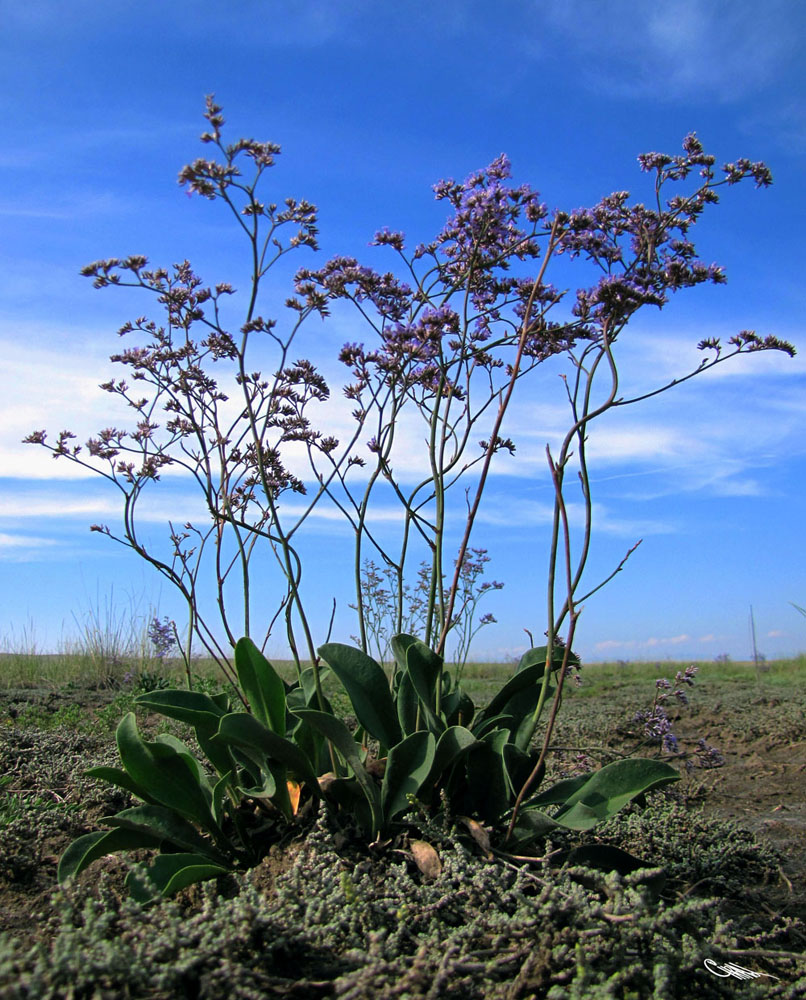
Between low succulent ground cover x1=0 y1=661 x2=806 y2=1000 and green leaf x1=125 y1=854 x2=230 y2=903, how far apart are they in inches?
2.7

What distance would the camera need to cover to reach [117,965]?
1745 millimetres

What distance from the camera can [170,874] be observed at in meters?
2.61

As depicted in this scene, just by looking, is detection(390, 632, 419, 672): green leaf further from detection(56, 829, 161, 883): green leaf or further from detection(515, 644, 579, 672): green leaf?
detection(56, 829, 161, 883): green leaf

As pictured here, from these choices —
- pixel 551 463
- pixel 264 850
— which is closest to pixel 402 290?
pixel 551 463

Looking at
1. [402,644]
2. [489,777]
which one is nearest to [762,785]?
[489,777]

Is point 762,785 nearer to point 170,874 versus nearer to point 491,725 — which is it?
point 491,725

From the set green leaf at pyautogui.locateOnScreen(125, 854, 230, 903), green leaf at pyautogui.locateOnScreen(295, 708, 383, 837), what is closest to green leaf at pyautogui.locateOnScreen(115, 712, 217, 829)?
green leaf at pyautogui.locateOnScreen(125, 854, 230, 903)

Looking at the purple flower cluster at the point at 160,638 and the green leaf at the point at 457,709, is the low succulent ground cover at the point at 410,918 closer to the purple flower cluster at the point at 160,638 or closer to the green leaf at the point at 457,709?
the green leaf at the point at 457,709

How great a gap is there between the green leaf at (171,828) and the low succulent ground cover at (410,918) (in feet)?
0.61

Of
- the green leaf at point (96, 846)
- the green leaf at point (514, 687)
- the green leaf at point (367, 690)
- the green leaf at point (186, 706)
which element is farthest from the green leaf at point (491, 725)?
the green leaf at point (96, 846)

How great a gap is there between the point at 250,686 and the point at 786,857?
2.63 m

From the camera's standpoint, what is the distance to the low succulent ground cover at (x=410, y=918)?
1.88 m

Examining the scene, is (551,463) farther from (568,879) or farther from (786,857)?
(786,857)

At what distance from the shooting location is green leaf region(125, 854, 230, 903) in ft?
7.97
